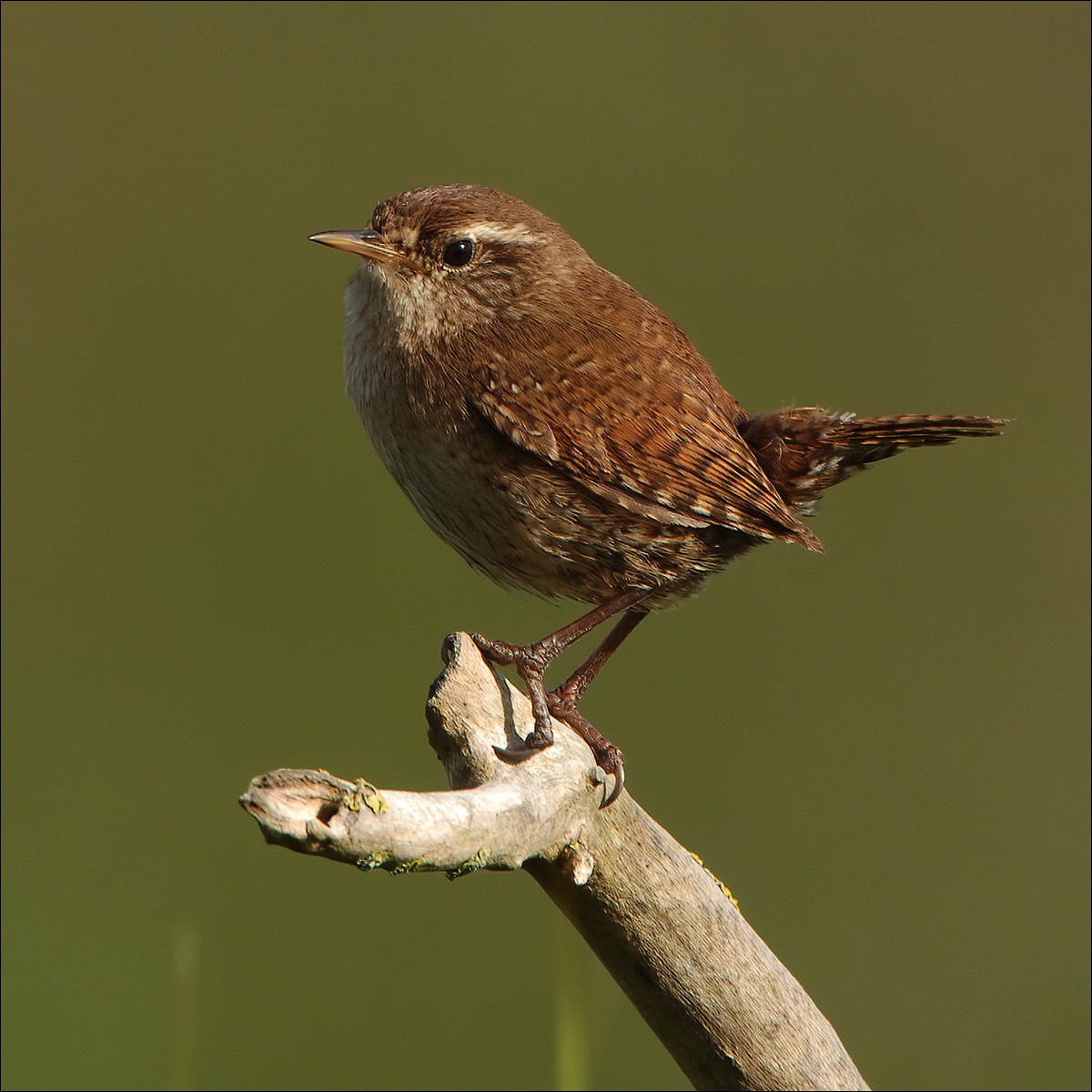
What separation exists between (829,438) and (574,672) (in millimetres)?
756

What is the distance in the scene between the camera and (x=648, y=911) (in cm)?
233

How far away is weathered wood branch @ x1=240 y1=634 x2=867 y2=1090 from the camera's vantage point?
226 centimetres

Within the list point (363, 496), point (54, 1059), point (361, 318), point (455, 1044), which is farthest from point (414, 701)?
point (361, 318)

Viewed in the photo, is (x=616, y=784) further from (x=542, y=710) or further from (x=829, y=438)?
(x=829, y=438)

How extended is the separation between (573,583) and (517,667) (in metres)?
0.34

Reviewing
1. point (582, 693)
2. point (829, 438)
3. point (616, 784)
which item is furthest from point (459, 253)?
point (616, 784)

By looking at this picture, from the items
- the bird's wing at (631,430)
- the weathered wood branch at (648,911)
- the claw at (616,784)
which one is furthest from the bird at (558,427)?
the weathered wood branch at (648,911)

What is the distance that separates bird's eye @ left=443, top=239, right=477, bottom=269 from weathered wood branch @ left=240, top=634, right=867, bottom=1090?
3.54 feet

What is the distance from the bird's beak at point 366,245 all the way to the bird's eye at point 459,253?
→ 3.9 inches

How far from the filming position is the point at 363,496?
7117 mm

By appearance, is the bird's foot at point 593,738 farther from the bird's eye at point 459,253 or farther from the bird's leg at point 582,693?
the bird's eye at point 459,253

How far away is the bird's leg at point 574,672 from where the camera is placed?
2492 millimetres

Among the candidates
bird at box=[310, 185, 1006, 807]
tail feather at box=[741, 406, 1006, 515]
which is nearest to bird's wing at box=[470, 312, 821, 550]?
bird at box=[310, 185, 1006, 807]

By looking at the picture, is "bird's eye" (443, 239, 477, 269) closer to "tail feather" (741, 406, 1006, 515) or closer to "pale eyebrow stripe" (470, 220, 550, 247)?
"pale eyebrow stripe" (470, 220, 550, 247)
